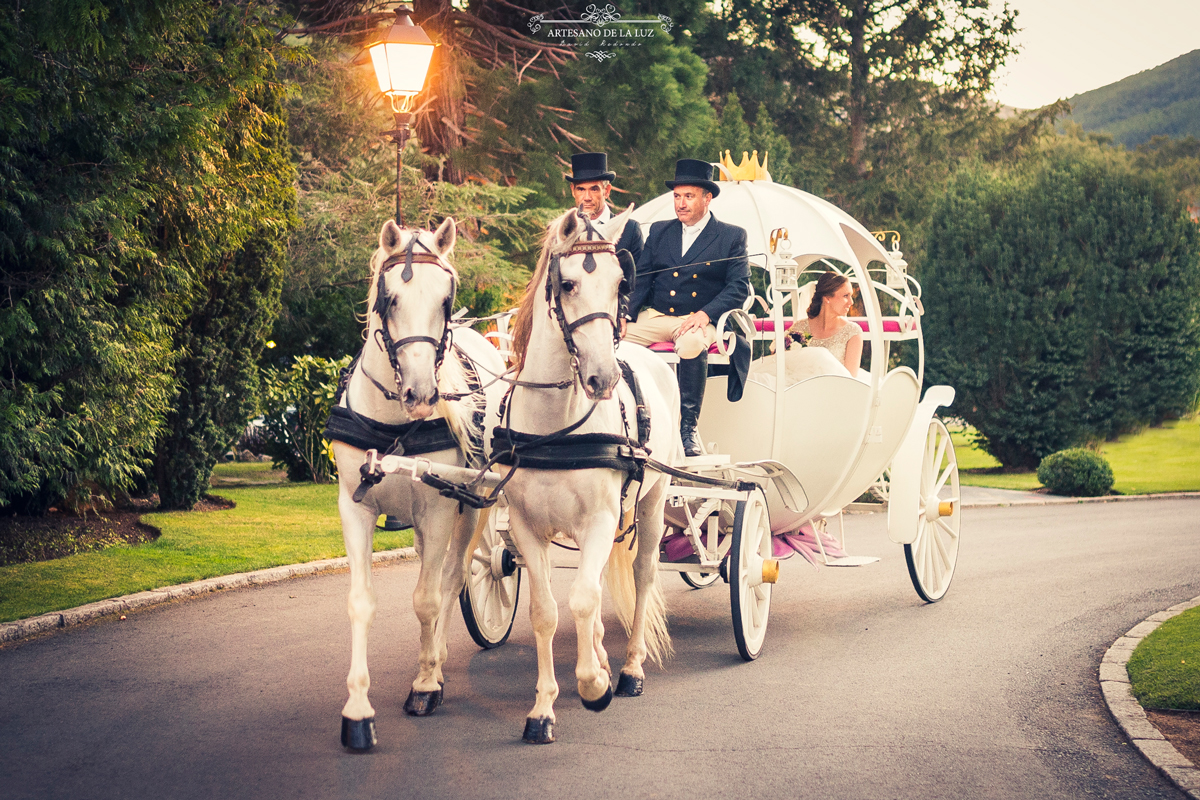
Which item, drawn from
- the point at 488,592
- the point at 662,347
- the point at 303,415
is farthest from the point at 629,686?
the point at 303,415

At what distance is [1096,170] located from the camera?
21.8 meters

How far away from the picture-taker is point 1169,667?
6148 mm

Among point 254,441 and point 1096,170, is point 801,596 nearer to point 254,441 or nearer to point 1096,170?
point 254,441

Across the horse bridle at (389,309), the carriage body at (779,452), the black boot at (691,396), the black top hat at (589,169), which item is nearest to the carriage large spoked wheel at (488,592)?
the carriage body at (779,452)

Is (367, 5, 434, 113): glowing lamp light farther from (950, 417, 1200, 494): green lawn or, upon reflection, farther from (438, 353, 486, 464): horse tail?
(950, 417, 1200, 494): green lawn

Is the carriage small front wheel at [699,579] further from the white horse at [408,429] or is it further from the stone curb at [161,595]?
the white horse at [408,429]

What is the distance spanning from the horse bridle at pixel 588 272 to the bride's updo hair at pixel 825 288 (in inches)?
157

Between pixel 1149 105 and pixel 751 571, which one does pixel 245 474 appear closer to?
pixel 751 571

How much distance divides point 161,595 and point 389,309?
15.0 feet

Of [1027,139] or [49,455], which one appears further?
[1027,139]

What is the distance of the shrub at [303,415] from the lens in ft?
47.8

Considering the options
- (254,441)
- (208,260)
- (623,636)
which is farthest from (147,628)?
(254,441)

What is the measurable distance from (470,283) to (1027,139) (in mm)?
25771

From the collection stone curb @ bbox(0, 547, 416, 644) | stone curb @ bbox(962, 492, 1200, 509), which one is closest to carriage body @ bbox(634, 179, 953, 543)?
stone curb @ bbox(0, 547, 416, 644)
